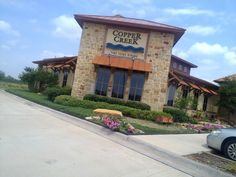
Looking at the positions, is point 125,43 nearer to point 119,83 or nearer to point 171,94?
point 119,83

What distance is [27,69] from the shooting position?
30641 mm

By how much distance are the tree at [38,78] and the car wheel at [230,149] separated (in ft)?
64.6

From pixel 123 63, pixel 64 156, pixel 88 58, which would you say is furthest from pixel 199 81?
pixel 64 156

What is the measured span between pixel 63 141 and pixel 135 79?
1298cm

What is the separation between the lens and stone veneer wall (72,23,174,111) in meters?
20.6

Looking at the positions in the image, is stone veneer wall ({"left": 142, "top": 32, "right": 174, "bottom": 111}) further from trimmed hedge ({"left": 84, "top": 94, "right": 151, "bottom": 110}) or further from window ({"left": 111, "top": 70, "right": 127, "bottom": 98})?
window ({"left": 111, "top": 70, "right": 127, "bottom": 98})

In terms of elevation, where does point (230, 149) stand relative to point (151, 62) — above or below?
below

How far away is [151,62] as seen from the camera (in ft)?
68.0

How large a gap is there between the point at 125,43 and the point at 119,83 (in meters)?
2.75

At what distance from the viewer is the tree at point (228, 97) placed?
28906 millimetres

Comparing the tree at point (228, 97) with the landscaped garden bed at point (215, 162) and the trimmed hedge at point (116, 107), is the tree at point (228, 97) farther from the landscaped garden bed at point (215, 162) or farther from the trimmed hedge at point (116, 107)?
the landscaped garden bed at point (215, 162)

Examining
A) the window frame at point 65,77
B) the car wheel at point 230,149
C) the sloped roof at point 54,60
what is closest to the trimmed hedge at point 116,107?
the window frame at point 65,77

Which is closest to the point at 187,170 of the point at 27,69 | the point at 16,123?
the point at 16,123

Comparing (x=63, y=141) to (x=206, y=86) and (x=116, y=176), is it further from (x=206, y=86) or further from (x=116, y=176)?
(x=206, y=86)
